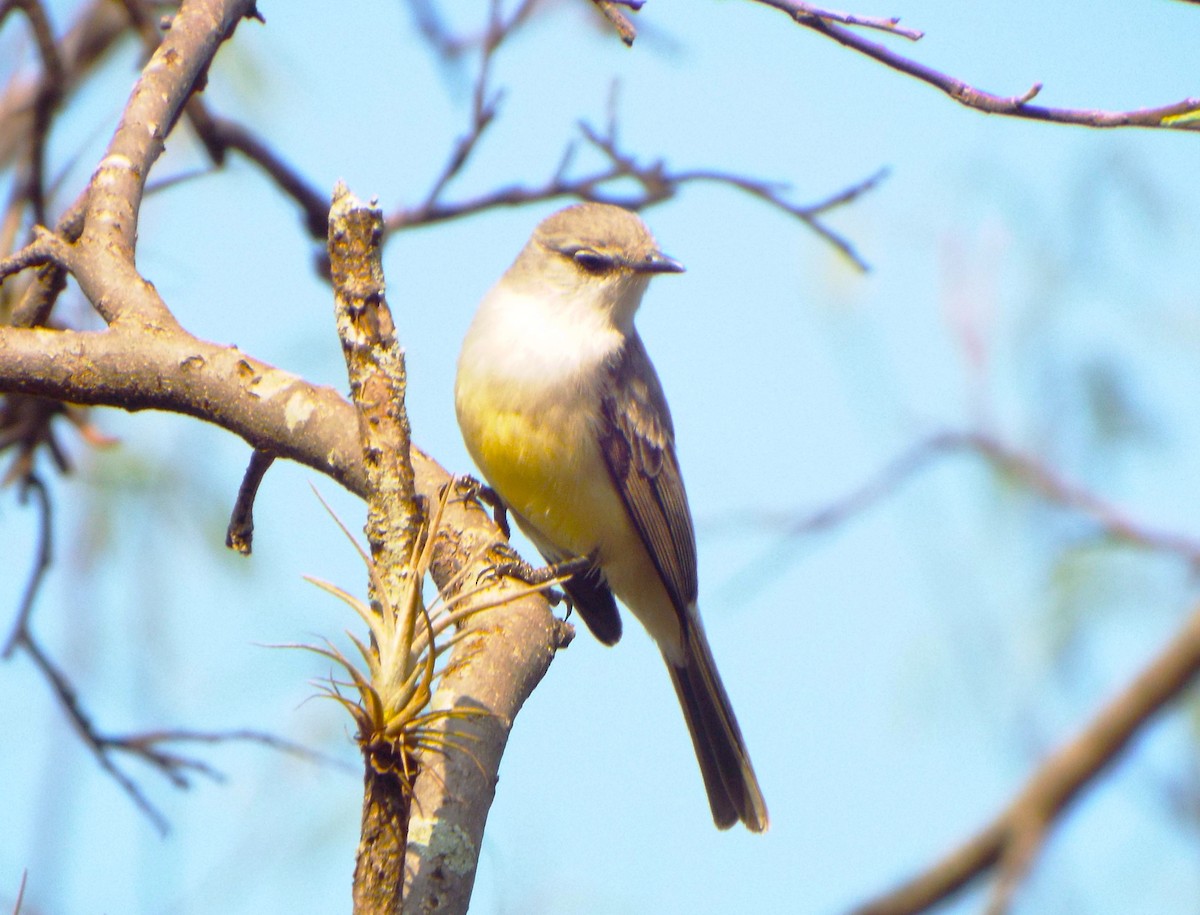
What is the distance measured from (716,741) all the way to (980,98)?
3.81 meters

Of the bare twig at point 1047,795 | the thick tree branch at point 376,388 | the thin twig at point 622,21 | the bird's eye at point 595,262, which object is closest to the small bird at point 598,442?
the bird's eye at point 595,262

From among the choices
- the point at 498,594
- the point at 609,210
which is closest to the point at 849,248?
the point at 609,210

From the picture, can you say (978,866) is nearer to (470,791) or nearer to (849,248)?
(849,248)

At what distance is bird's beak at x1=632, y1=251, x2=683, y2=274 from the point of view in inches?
208

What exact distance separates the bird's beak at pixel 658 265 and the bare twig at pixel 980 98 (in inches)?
112

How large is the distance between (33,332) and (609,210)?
3.34 metres

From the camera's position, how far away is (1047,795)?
3.64 meters

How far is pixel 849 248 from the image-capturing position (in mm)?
4168

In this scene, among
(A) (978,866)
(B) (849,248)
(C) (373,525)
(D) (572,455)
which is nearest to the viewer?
(C) (373,525)

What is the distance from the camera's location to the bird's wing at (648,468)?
16.7 ft

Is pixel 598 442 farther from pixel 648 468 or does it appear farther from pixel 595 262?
pixel 595 262

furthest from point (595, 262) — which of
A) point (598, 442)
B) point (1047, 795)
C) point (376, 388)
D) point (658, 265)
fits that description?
point (376, 388)

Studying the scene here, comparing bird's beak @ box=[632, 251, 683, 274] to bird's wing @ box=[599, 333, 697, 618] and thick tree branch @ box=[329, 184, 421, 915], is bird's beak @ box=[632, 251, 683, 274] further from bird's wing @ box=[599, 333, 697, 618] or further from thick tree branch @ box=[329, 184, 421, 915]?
thick tree branch @ box=[329, 184, 421, 915]

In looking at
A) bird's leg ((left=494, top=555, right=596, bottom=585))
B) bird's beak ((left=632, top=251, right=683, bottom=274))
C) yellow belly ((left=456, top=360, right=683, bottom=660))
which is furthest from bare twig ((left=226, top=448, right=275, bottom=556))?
bird's beak ((left=632, top=251, right=683, bottom=274))
